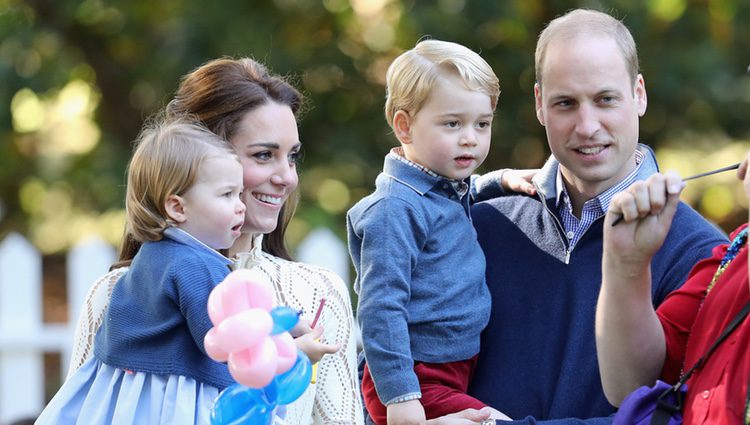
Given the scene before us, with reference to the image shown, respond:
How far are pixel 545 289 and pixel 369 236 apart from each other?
0.47m

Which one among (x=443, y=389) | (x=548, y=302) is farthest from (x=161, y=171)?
(x=548, y=302)

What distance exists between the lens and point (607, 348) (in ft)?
8.78

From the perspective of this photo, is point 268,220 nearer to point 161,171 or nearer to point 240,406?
point 161,171

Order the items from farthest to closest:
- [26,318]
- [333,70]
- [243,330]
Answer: [333,70]
[26,318]
[243,330]

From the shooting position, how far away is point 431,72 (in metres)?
3.10

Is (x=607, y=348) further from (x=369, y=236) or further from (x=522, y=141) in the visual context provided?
(x=522, y=141)

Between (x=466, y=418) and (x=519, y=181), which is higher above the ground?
(x=519, y=181)

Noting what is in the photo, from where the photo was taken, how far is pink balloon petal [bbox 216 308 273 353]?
2432mm

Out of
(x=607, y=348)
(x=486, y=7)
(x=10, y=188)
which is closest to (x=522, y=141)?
(x=486, y=7)

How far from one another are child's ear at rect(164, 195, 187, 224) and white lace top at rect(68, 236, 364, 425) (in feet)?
1.31

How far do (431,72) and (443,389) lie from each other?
773 millimetres

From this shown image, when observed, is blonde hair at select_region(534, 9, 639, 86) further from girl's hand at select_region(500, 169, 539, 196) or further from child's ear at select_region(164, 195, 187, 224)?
child's ear at select_region(164, 195, 187, 224)

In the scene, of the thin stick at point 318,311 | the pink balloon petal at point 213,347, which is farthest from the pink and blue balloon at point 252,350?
the thin stick at point 318,311

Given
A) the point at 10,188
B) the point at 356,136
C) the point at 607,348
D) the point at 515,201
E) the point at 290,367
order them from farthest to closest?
the point at 10,188 < the point at 356,136 < the point at 515,201 < the point at 607,348 < the point at 290,367
